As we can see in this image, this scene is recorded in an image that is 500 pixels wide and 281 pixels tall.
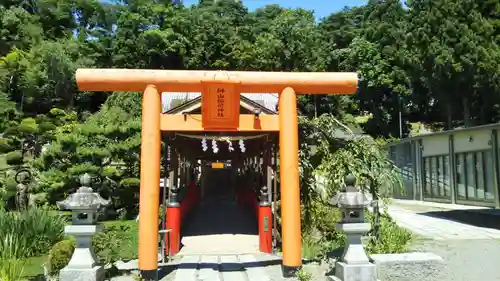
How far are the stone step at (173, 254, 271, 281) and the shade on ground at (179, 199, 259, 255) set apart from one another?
2.36 feet

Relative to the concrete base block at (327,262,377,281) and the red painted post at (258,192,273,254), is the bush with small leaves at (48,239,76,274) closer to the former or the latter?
the red painted post at (258,192,273,254)

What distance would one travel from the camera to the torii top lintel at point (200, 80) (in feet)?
25.4

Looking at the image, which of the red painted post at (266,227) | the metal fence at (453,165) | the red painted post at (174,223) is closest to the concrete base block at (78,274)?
the red painted post at (174,223)

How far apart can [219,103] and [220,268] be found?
3.09 m

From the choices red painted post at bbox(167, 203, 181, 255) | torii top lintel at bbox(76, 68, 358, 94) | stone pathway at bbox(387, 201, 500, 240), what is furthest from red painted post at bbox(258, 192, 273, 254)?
stone pathway at bbox(387, 201, 500, 240)

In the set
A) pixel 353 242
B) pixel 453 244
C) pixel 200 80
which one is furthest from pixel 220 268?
pixel 453 244

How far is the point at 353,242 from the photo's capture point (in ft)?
22.4

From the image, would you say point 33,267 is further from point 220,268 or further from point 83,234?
point 220,268

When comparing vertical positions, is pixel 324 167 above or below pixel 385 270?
above

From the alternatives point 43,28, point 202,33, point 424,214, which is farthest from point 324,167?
point 43,28

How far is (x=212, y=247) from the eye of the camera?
35.1 ft

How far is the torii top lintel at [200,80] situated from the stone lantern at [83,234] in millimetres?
2008

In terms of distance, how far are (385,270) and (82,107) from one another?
35.6 meters

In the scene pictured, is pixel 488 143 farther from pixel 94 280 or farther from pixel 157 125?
pixel 94 280
